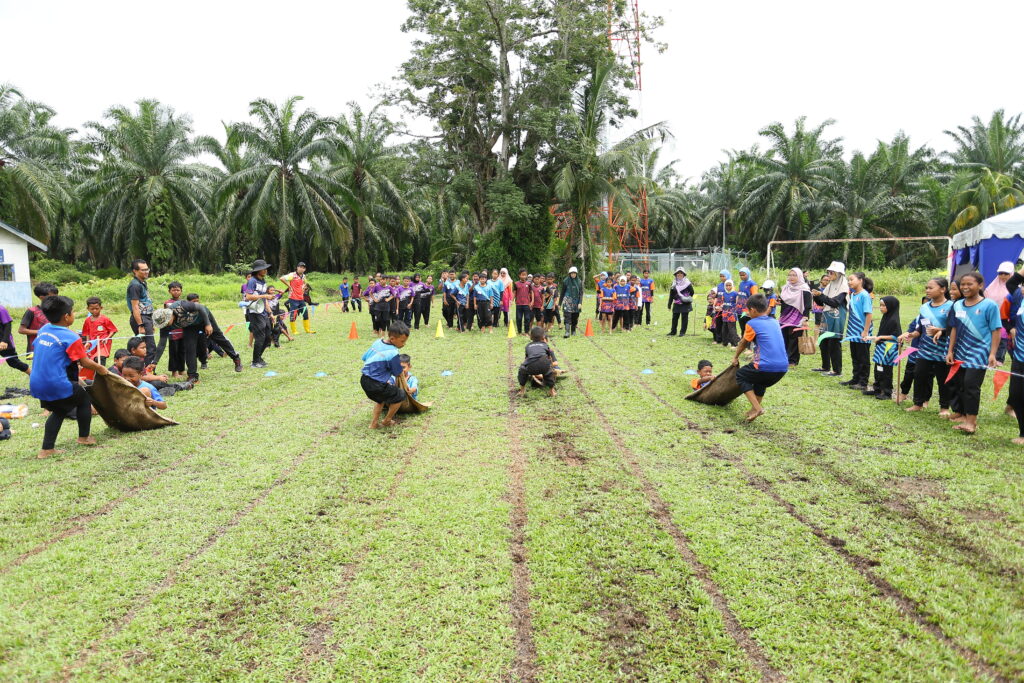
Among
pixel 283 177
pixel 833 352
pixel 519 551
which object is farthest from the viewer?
pixel 283 177

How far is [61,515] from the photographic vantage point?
4.68 metres

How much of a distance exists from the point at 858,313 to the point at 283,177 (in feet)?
90.8

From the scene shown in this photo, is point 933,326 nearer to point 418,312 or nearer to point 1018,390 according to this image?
point 1018,390

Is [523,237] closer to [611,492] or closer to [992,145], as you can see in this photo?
[611,492]

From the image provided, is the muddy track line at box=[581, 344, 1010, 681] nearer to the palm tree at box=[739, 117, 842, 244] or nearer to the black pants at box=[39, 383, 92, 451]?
the black pants at box=[39, 383, 92, 451]

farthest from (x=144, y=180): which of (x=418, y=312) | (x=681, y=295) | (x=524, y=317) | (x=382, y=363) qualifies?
(x=382, y=363)

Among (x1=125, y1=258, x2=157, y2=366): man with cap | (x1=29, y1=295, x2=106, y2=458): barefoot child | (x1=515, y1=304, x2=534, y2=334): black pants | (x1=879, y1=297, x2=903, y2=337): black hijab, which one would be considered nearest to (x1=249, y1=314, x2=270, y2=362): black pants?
(x1=125, y1=258, x2=157, y2=366): man with cap

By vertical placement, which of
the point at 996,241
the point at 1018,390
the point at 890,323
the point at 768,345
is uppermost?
the point at 996,241

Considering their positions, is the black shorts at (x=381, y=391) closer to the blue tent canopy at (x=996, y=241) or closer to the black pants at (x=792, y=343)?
the black pants at (x=792, y=343)

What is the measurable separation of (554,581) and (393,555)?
106 cm

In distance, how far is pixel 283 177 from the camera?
30.0 metres

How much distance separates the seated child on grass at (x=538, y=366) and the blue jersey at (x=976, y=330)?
15.6ft

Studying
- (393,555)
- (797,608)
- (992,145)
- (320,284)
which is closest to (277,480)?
(393,555)

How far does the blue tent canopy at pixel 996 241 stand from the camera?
1154cm
